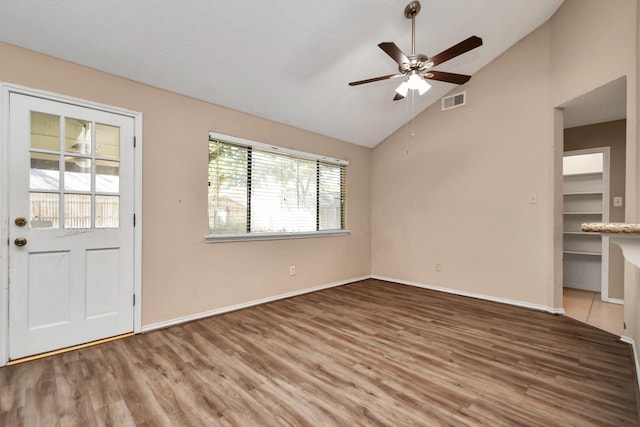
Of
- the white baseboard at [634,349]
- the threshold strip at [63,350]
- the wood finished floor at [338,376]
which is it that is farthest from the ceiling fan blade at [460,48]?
the threshold strip at [63,350]

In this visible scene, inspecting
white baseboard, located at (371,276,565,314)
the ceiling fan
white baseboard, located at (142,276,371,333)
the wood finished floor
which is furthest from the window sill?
the ceiling fan

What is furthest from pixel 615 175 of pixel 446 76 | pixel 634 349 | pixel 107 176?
pixel 107 176

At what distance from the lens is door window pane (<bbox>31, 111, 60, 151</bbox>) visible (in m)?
2.31

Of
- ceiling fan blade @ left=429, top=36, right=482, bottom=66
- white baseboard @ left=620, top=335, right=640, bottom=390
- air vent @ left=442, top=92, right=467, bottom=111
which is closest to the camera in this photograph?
white baseboard @ left=620, top=335, right=640, bottom=390

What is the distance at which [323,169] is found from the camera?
4.59 metres

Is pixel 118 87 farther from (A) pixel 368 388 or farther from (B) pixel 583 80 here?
(B) pixel 583 80

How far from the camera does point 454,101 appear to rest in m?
4.18

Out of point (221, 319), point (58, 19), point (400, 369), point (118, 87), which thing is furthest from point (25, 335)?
point (400, 369)

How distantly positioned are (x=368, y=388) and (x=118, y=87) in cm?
330

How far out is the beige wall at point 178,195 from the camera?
2467 mm

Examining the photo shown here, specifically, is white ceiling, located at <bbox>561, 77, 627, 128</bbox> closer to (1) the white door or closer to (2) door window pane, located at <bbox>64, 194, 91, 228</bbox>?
(1) the white door

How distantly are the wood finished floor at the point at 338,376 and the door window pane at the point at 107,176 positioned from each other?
1393 millimetres

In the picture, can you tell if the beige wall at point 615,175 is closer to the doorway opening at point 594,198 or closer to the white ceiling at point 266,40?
the doorway opening at point 594,198

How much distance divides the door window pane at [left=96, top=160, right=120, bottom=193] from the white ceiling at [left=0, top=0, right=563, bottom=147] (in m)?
0.85
